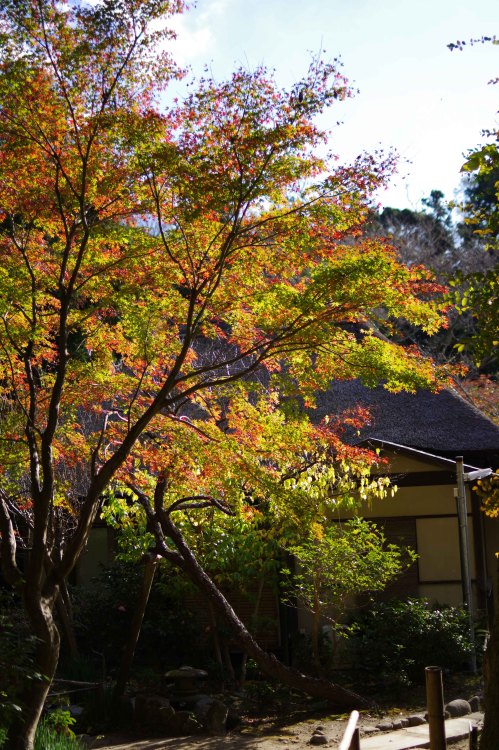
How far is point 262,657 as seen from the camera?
9.10 metres

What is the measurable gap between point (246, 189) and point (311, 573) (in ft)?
17.5

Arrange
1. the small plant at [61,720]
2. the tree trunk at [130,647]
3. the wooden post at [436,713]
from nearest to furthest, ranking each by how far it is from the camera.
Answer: the wooden post at [436,713], the small plant at [61,720], the tree trunk at [130,647]

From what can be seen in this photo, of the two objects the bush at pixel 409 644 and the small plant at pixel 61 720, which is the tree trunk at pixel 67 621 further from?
the bush at pixel 409 644

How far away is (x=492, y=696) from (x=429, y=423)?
995cm

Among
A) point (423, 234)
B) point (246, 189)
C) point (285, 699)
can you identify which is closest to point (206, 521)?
point (285, 699)

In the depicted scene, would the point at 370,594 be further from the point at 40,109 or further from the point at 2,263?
the point at 40,109

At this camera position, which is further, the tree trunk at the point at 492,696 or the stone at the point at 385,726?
the stone at the point at 385,726

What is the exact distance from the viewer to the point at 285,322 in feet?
24.8

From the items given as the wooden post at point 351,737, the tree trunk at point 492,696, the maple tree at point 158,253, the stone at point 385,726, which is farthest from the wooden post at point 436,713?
the stone at point 385,726

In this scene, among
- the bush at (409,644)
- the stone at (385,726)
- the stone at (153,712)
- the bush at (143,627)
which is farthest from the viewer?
the bush at (143,627)

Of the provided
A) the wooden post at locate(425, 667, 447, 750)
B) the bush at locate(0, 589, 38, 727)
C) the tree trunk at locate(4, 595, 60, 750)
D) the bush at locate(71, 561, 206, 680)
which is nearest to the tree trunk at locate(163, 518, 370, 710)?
the bush at locate(71, 561, 206, 680)

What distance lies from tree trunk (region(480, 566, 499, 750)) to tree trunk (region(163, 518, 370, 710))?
404 centimetres

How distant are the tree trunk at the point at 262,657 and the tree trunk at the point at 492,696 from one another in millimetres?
4042

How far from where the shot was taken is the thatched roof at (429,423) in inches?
572
